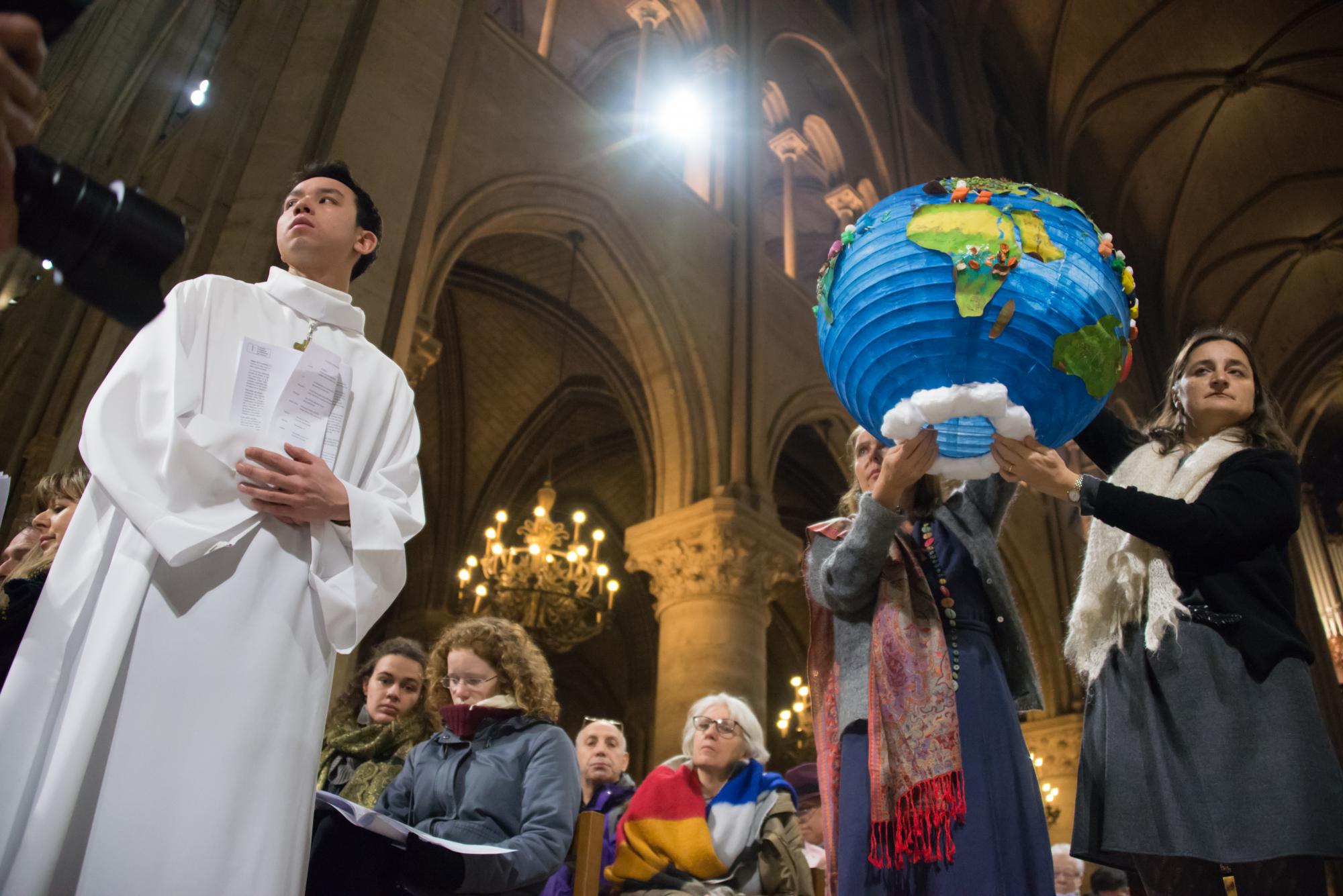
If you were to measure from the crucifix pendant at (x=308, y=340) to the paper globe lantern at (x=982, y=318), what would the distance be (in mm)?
949

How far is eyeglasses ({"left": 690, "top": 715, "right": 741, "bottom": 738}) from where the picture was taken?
3494mm

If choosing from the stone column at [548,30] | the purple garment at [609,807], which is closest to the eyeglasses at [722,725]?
the purple garment at [609,807]

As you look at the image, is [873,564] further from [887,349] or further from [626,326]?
[626,326]

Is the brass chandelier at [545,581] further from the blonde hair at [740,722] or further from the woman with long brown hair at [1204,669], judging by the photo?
the woman with long brown hair at [1204,669]

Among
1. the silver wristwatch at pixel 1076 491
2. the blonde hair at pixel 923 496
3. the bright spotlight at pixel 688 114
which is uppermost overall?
the bright spotlight at pixel 688 114

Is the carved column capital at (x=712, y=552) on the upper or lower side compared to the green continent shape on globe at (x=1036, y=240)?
upper

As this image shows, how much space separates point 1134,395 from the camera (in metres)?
15.8

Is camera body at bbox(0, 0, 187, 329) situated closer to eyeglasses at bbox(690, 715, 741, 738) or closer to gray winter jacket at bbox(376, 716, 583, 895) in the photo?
gray winter jacket at bbox(376, 716, 583, 895)

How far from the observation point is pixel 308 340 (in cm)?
180

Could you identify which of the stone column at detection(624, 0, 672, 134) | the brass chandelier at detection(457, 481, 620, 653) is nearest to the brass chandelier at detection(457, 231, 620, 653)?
the brass chandelier at detection(457, 481, 620, 653)

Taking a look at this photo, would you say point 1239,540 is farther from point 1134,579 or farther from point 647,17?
point 647,17

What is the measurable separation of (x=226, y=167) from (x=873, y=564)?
433cm

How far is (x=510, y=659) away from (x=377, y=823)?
33.4 inches

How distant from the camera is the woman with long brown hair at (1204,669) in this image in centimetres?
163
